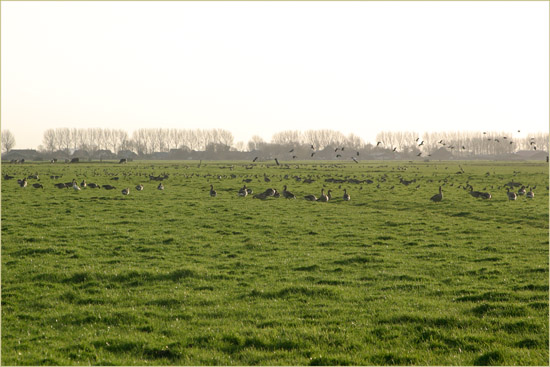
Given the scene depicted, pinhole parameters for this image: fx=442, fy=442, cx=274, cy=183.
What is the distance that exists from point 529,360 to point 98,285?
41.6ft

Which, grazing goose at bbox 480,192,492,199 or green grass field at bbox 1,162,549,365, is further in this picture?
grazing goose at bbox 480,192,492,199

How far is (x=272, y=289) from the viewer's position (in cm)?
1428

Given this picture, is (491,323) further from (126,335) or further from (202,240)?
(202,240)

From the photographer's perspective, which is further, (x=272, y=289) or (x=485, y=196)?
(x=485, y=196)

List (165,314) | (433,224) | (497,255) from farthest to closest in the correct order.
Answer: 1. (433,224)
2. (497,255)
3. (165,314)

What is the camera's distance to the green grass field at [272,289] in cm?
996

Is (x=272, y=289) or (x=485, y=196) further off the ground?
(x=485, y=196)

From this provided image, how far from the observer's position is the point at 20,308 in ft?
42.3

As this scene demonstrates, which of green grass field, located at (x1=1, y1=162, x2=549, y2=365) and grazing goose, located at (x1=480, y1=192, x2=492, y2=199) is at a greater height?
grazing goose, located at (x1=480, y1=192, x2=492, y2=199)

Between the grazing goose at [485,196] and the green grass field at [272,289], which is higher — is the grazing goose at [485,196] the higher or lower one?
the higher one

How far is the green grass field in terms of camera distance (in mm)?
9961

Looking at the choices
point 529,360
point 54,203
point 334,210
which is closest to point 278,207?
point 334,210

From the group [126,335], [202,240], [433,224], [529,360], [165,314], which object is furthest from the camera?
[433,224]

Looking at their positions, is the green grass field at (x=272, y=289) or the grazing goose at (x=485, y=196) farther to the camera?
the grazing goose at (x=485, y=196)
